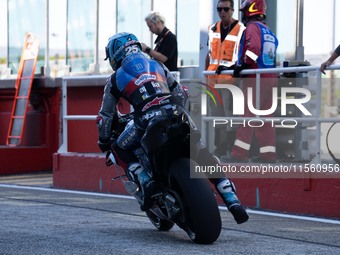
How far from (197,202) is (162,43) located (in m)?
5.00

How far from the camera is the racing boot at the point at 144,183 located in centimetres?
792

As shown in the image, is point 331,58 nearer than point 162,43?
Yes

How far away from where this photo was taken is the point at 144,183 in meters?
8.02

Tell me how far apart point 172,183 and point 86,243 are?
2.50 feet

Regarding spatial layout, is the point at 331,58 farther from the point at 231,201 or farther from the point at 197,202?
the point at 197,202

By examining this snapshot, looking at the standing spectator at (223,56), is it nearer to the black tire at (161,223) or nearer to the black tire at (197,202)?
the black tire at (161,223)

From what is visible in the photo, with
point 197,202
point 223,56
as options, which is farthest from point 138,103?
point 223,56

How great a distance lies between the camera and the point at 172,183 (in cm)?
767

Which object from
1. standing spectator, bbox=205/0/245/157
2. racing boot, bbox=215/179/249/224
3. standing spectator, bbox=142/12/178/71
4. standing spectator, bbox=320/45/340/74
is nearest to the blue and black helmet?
racing boot, bbox=215/179/249/224

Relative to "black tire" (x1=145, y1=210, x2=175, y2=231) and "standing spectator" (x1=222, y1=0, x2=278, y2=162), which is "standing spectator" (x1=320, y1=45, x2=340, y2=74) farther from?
"black tire" (x1=145, y1=210, x2=175, y2=231)

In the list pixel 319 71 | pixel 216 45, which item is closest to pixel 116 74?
pixel 319 71

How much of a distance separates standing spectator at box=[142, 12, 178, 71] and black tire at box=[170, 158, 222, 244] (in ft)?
15.3

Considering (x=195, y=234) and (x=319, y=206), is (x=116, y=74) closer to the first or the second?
(x=195, y=234)

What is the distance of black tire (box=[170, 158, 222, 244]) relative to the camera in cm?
744
